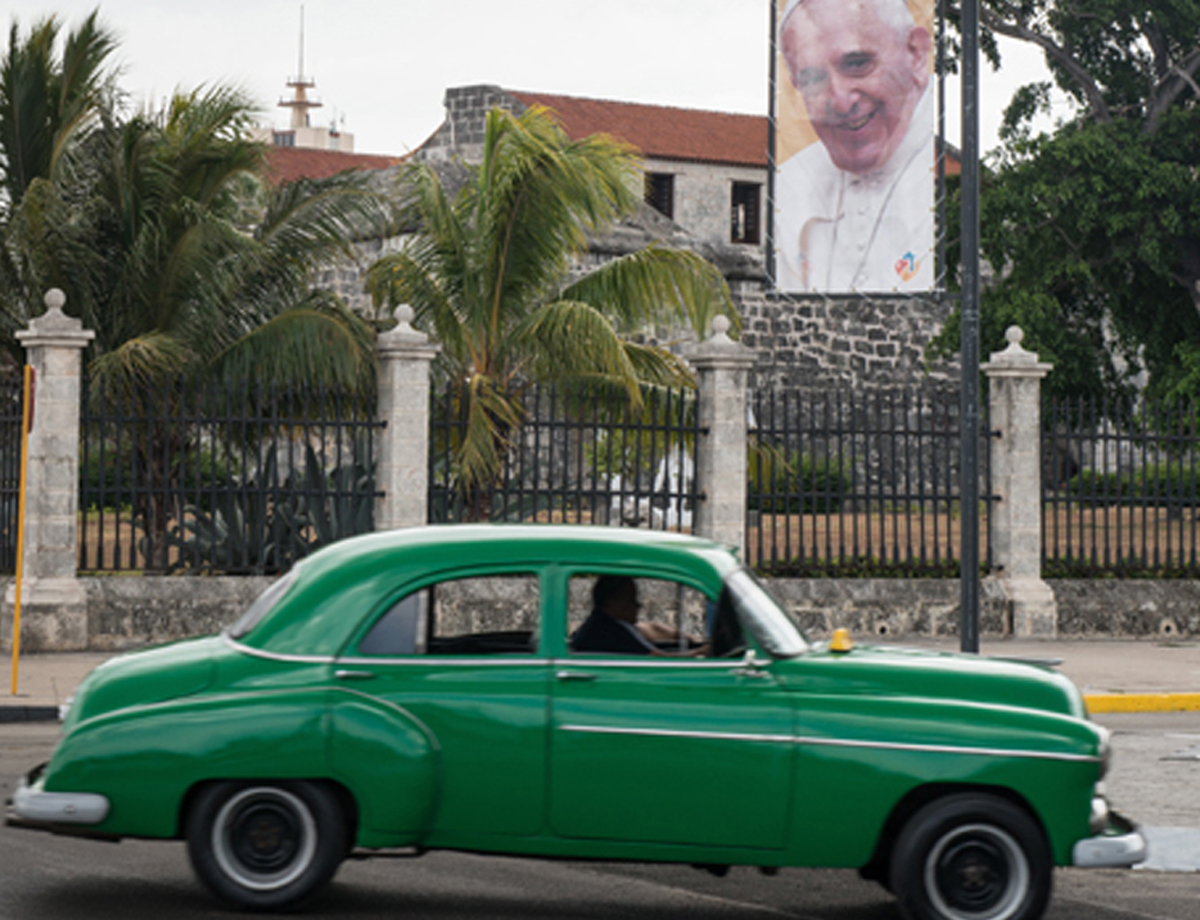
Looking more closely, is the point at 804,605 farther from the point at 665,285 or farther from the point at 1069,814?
the point at 1069,814

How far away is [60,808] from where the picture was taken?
249 inches

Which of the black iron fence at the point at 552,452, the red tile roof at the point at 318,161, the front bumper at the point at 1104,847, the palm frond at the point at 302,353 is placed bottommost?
the front bumper at the point at 1104,847

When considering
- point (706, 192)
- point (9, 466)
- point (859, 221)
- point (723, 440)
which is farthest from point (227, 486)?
point (706, 192)

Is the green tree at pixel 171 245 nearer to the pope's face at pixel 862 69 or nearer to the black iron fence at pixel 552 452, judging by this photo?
the black iron fence at pixel 552 452

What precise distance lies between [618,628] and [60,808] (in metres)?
2.11

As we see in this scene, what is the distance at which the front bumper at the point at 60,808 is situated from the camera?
6.31m

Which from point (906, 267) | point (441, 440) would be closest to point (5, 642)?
point (441, 440)

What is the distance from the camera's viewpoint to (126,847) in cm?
771

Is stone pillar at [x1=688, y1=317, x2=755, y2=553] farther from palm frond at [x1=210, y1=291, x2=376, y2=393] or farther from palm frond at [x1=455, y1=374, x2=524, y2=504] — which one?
palm frond at [x1=210, y1=291, x2=376, y2=393]

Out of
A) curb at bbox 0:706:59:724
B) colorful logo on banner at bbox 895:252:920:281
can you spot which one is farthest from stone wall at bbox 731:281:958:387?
curb at bbox 0:706:59:724

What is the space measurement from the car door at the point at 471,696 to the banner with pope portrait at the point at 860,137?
62.9 ft

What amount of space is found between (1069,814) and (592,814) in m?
1.70

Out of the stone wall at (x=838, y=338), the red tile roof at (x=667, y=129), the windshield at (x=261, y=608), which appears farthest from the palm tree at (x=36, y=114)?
the red tile roof at (x=667, y=129)

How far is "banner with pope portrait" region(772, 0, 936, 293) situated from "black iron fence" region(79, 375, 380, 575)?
1013cm
